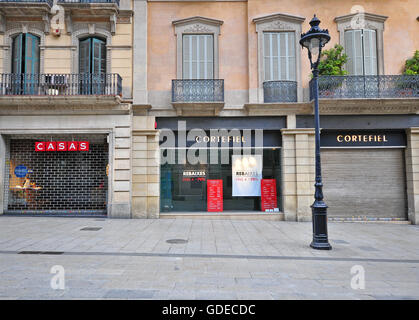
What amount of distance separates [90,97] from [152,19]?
4.76 metres

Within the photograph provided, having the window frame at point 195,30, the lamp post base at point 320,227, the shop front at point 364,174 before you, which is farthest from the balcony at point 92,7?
the lamp post base at point 320,227

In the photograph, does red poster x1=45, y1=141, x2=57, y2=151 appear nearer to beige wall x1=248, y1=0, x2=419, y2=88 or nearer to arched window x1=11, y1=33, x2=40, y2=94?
arched window x1=11, y1=33, x2=40, y2=94

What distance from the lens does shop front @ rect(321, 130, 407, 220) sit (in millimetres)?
13281

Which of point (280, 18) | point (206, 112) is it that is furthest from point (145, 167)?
point (280, 18)

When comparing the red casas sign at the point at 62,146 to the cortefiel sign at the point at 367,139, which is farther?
the red casas sign at the point at 62,146

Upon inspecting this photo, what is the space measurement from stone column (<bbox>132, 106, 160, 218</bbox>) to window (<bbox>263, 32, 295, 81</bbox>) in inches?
231

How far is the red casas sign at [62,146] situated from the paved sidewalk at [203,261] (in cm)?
370

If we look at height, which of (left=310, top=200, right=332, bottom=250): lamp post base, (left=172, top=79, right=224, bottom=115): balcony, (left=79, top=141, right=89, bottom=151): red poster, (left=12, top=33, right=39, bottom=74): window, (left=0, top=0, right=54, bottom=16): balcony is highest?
(left=0, top=0, right=54, bottom=16): balcony

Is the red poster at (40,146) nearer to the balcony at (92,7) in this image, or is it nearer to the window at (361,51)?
the balcony at (92,7)

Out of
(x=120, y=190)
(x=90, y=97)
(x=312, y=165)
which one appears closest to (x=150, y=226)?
(x=120, y=190)

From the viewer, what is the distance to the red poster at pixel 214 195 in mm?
13702

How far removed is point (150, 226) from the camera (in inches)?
446

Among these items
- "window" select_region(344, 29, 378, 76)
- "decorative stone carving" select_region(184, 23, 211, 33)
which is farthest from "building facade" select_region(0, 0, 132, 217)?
"window" select_region(344, 29, 378, 76)
